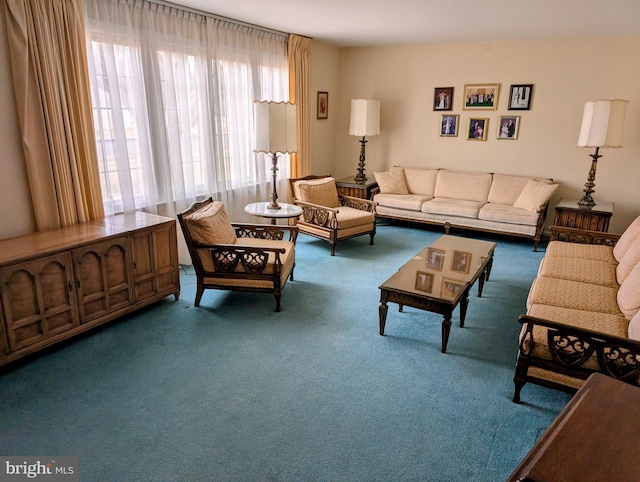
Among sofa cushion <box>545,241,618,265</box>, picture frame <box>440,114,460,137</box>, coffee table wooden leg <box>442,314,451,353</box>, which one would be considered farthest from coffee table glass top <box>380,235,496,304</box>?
picture frame <box>440,114,460,137</box>

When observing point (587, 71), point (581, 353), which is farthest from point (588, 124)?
point (581, 353)

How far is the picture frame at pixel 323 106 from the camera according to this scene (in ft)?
20.6

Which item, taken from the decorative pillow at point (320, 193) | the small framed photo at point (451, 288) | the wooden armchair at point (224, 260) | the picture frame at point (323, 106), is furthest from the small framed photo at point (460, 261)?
the picture frame at point (323, 106)

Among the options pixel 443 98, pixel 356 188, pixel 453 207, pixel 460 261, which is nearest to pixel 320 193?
pixel 356 188

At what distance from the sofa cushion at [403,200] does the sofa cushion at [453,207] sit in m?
0.11

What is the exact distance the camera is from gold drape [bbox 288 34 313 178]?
5473 millimetres

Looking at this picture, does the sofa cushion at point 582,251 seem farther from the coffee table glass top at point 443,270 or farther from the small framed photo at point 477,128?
the small framed photo at point 477,128

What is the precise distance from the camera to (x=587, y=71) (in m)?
5.11

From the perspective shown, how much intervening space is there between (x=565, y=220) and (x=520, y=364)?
10.8 feet

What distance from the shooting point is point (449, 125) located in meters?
6.04

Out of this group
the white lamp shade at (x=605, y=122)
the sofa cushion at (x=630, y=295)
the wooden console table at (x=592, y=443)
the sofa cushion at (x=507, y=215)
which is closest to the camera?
the wooden console table at (x=592, y=443)

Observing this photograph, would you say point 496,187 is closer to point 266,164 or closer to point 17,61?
point 266,164

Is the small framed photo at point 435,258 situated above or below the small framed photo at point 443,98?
below

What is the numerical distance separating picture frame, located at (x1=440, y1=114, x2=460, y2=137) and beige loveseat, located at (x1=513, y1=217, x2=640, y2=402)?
2.99m
